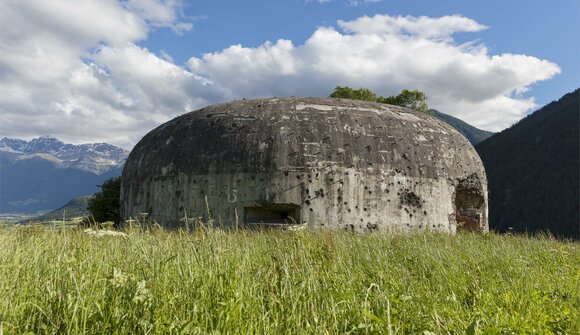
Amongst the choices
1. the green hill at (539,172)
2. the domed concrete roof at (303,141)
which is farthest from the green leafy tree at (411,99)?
the green hill at (539,172)

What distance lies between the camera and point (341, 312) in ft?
9.66

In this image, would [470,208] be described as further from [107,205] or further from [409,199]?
[107,205]

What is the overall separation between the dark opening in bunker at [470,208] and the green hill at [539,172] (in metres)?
34.4

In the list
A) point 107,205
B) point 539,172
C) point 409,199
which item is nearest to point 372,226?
point 409,199

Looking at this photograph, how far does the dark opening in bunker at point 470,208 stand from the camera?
496 inches

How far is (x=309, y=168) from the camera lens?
10352 millimetres

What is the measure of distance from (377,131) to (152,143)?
6.53 meters

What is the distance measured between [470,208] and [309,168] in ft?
18.7

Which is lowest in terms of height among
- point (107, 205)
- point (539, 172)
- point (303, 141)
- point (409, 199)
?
point (107, 205)

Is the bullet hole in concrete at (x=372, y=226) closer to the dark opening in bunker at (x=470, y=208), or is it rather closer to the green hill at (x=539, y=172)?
the dark opening in bunker at (x=470, y=208)

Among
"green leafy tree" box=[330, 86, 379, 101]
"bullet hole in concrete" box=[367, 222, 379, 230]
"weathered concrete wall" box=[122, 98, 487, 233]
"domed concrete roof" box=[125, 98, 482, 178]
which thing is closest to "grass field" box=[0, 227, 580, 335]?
"weathered concrete wall" box=[122, 98, 487, 233]

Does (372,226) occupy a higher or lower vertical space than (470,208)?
lower

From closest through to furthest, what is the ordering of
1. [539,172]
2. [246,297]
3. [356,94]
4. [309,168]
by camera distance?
[246,297], [309,168], [356,94], [539,172]

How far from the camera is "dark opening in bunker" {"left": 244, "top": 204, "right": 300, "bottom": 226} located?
34.3 ft
